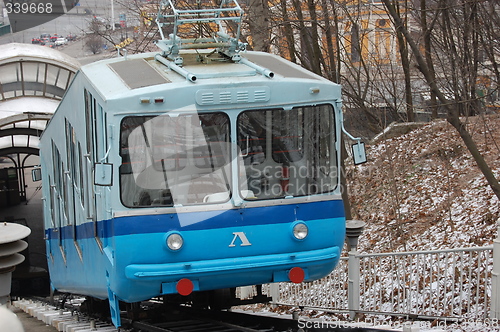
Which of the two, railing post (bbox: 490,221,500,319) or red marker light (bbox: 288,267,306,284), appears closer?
red marker light (bbox: 288,267,306,284)

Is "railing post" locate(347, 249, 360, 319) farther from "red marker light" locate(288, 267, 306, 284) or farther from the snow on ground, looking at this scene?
"red marker light" locate(288, 267, 306, 284)

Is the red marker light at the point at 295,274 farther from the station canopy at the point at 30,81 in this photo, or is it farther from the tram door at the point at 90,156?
the station canopy at the point at 30,81

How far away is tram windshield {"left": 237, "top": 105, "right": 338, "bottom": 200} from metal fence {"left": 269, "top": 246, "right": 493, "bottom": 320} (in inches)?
74.7

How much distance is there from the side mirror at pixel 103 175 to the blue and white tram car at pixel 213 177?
0.01 meters

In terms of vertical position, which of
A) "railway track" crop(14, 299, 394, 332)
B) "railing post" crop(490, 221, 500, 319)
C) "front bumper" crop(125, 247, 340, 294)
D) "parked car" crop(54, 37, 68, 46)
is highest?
"parked car" crop(54, 37, 68, 46)

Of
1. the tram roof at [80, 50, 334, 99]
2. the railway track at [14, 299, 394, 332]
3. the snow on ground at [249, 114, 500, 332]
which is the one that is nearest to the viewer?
the tram roof at [80, 50, 334, 99]

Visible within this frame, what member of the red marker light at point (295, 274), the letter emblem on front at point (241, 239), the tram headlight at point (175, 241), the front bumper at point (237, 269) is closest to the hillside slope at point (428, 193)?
the front bumper at point (237, 269)

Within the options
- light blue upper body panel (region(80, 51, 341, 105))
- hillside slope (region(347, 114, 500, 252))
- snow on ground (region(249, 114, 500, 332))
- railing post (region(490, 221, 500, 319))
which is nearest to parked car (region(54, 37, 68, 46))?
hillside slope (region(347, 114, 500, 252))

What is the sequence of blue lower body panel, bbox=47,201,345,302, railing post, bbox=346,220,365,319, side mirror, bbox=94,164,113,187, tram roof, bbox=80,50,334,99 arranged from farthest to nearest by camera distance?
railing post, bbox=346,220,365,319, tram roof, bbox=80,50,334,99, blue lower body panel, bbox=47,201,345,302, side mirror, bbox=94,164,113,187

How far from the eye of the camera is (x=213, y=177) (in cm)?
750

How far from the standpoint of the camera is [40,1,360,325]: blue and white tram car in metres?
7.29

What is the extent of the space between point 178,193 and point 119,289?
1178 millimetres

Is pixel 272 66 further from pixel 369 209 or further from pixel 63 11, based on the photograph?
pixel 63 11

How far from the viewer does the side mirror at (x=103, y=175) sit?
716cm
